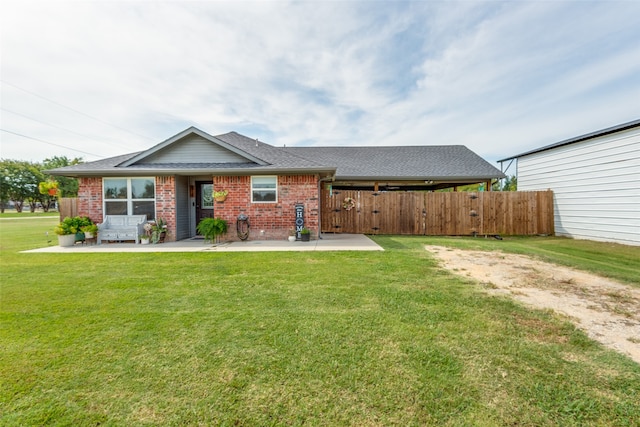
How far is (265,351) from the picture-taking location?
250 centimetres

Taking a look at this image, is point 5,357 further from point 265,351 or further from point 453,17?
point 453,17

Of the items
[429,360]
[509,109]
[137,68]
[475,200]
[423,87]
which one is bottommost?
[429,360]

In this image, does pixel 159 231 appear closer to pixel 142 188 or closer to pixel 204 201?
pixel 142 188

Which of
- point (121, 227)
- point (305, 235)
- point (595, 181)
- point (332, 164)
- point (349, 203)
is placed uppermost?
point (332, 164)

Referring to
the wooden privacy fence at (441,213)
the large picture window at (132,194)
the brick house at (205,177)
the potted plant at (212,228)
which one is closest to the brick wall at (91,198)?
the brick house at (205,177)

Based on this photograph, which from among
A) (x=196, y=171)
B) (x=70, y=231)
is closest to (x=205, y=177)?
(x=196, y=171)

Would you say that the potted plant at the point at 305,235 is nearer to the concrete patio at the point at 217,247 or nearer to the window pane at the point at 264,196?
the concrete patio at the point at 217,247

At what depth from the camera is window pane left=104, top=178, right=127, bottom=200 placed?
9.66 meters

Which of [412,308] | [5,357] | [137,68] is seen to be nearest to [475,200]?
[412,308]

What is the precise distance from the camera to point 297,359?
2357mm

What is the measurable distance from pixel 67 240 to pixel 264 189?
20.7 feet

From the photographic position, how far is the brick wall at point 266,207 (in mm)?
9641

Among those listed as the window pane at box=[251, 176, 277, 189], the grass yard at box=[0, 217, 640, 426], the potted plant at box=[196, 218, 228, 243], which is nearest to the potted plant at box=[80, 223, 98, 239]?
the potted plant at box=[196, 218, 228, 243]

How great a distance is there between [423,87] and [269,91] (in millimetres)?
7400
